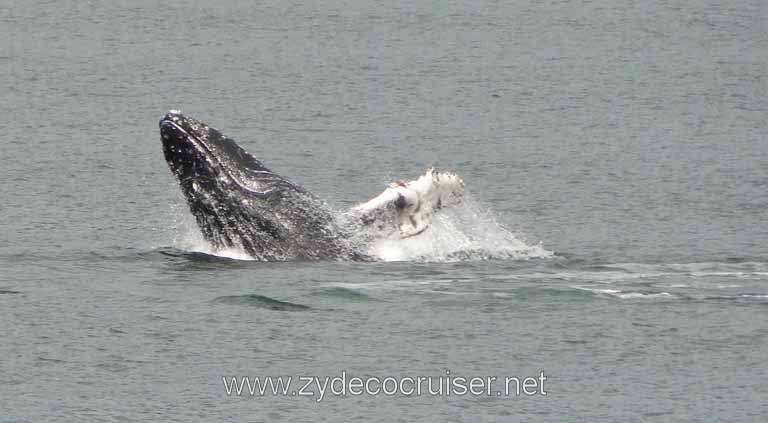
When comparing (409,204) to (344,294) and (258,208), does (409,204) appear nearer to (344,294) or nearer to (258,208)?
(258,208)

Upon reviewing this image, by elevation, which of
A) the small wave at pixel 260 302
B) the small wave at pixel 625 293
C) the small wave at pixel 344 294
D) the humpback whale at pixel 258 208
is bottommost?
the small wave at pixel 260 302

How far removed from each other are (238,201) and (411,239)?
2.40 metres

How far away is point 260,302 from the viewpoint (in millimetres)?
22703

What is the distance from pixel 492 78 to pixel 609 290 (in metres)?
22.7

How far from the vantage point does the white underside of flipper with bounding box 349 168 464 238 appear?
25359 mm

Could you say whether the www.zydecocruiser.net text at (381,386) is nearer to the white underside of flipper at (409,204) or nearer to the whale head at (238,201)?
the whale head at (238,201)

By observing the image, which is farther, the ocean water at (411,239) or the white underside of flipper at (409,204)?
the white underside of flipper at (409,204)

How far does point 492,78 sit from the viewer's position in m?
45.9

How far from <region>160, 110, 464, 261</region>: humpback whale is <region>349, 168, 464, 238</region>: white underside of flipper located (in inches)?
0.5

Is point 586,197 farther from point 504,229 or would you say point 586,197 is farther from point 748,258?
point 748,258

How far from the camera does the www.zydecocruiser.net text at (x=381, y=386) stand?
1947cm

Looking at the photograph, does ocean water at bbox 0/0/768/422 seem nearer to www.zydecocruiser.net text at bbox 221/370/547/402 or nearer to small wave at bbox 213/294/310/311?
small wave at bbox 213/294/310/311

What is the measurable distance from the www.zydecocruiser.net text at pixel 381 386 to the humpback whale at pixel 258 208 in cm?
504

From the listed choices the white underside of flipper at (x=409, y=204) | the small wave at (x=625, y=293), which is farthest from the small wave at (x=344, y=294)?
the small wave at (x=625, y=293)
